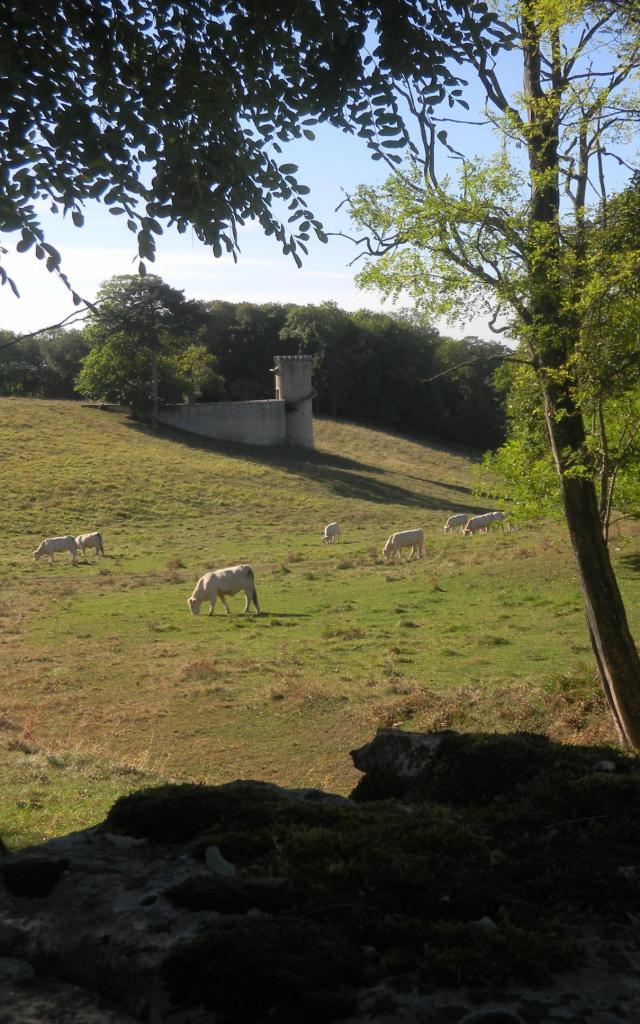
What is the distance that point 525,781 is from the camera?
17.0ft

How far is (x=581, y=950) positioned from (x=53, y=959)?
1.95m

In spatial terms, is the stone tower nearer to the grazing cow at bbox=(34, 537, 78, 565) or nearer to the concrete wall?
the concrete wall

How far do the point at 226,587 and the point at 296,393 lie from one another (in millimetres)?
55225

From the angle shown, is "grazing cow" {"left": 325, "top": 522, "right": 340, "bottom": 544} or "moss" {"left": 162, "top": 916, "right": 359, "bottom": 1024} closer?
"moss" {"left": 162, "top": 916, "right": 359, "bottom": 1024}

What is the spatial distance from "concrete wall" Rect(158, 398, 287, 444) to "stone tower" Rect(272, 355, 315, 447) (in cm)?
70

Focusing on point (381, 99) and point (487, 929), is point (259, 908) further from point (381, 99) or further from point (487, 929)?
point (381, 99)

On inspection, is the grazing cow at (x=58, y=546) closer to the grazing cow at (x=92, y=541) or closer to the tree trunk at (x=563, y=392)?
the grazing cow at (x=92, y=541)

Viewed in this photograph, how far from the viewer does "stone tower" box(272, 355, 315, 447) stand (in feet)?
272

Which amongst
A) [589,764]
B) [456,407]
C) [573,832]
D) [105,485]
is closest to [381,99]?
[589,764]

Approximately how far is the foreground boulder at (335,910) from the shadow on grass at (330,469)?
192ft

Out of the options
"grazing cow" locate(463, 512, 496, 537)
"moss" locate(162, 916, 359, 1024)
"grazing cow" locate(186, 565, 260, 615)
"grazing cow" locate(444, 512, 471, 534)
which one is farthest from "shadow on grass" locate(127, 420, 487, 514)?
"moss" locate(162, 916, 359, 1024)

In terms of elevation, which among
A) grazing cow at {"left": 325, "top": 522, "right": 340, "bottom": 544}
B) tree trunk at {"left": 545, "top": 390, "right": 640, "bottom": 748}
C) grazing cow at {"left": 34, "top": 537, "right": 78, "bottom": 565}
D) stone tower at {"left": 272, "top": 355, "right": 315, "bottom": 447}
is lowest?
grazing cow at {"left": 325, "top": 522, "right": 340, "bottom": 544}

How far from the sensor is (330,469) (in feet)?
245

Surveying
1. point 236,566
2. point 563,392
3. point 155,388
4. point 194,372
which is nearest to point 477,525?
point 236,566
